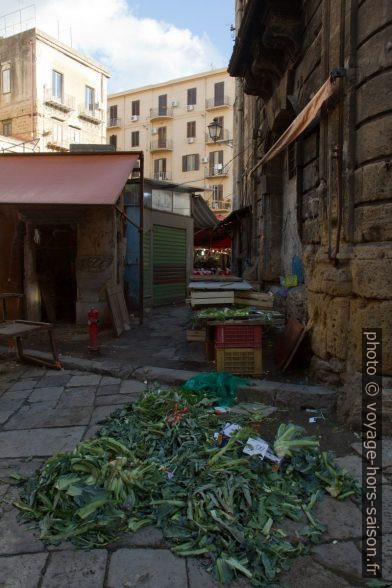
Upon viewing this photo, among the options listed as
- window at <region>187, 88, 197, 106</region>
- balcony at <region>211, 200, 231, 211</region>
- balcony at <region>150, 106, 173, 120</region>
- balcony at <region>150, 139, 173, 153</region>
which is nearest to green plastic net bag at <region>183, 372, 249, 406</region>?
balcony at <region>211, 200, 231, 211</region>

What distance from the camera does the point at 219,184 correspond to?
39969mm

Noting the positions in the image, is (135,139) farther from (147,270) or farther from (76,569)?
(76,569)

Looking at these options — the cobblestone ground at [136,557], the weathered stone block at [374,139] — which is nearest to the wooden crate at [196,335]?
the cobblestone ground at [136,557]

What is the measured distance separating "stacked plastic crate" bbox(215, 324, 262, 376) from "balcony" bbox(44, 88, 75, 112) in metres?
27.6

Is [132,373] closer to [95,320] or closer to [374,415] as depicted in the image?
[95,320]

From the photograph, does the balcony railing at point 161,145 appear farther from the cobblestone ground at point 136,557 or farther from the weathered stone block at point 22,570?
the weathered stone block at point 22,570

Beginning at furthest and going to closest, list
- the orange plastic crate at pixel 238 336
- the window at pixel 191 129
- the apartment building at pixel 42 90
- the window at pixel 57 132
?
the window at pixel 191 129, the window at pixel 57 132, the apartment building at pixel 42 90, the orange plastic crate at pixel 238 336

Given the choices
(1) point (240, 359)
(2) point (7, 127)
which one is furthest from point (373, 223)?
(2) point (7, 127)

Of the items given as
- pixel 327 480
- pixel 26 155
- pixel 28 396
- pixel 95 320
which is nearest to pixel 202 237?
pixel 26 155

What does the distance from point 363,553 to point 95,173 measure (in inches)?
287

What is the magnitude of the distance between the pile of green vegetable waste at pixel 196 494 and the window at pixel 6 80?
30.4 metres

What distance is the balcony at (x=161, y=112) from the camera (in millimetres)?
42031

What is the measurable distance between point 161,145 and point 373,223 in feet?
134

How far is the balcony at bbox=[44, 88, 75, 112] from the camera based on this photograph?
A: 93.6 ft
